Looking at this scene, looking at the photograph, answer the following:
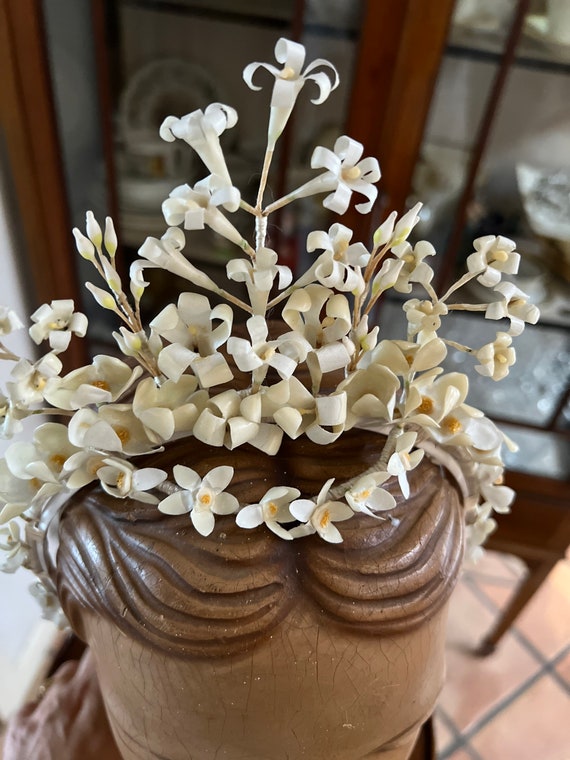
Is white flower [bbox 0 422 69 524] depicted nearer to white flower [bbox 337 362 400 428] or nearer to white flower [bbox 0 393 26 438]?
white flower [bbox 0 393 26 438]

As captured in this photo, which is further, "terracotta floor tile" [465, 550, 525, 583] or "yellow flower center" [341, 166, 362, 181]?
"terracotta floor tile" [465, 550, 525, 583]

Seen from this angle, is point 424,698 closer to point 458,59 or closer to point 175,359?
point 175,359

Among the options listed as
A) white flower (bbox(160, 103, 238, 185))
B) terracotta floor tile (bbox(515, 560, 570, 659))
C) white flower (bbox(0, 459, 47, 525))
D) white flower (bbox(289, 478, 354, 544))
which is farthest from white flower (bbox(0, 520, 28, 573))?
terracotta floor tile (bbox(515, 560, 570, 659))

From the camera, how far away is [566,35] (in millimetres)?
971

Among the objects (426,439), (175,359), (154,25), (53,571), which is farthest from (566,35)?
(53,571)

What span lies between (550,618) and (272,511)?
148 centimetres

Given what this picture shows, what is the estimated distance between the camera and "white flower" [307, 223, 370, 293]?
0.43m

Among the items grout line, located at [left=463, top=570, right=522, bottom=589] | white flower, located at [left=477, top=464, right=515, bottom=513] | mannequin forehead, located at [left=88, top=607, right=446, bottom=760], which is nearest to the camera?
mannequin forehead, located at [left=88, top=607, right=446, bottom=760]

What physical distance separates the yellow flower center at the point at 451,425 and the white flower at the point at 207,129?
265 millimetres

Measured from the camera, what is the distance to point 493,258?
0.47 metres

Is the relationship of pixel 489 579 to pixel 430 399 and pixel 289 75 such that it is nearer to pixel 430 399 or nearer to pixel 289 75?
pixel 430 399

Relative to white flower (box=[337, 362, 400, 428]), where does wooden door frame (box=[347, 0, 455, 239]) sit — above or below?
above

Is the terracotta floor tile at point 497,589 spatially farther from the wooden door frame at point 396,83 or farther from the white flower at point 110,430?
the white flower at point 110,430

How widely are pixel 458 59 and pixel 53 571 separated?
89 cm
